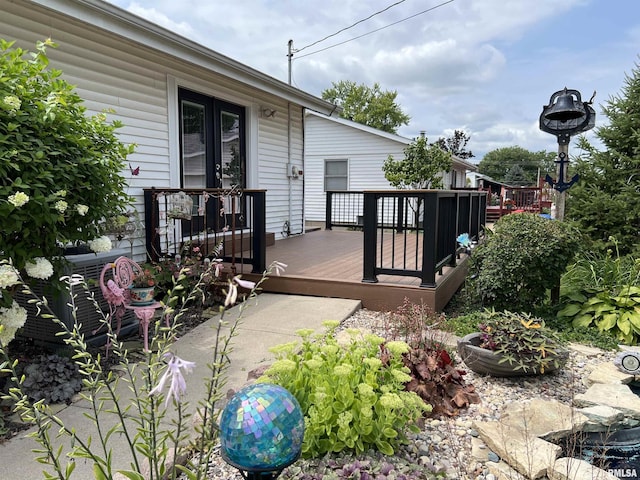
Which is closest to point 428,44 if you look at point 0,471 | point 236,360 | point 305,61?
point 305,61

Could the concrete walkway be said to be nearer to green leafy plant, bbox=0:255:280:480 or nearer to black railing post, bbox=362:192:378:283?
green leafy plant, bbox=0:255:280:480

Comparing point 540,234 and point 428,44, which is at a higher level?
point 428,44

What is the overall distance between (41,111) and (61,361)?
1.44 metres

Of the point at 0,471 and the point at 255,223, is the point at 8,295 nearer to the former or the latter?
the point at 0,471

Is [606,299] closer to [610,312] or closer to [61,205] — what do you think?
[610,312]

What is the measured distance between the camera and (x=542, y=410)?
2277 mm

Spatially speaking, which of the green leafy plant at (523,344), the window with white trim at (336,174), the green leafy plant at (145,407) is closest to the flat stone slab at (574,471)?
the green leafy plant at (523,344)

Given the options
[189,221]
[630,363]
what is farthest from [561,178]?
[189,221]

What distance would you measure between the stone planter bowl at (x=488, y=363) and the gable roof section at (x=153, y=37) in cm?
393

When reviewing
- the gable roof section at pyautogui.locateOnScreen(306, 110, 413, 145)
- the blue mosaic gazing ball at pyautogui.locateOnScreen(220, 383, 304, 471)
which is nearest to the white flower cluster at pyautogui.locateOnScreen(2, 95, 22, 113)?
the blue mosaic gazing ball at pyautogui.locateOnScreen(220, 383, 304, 471)

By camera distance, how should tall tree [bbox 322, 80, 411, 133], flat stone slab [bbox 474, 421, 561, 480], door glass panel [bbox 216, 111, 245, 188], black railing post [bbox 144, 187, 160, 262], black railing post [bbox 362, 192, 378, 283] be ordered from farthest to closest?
tall tree [bbox 322, 80, 411, 133] < door glass panel [bbox 216, 111, 245, 188] < black railing post [bbox 144, 187, 160, 262] < black railing post [bbox 362, 192, 378, 283] < flat stone slab [bbox 474, 421, 561, 480]

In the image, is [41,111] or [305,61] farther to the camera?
[305,61]

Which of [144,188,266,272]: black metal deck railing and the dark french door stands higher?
the dark french door

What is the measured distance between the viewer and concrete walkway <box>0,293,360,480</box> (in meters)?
1.90
